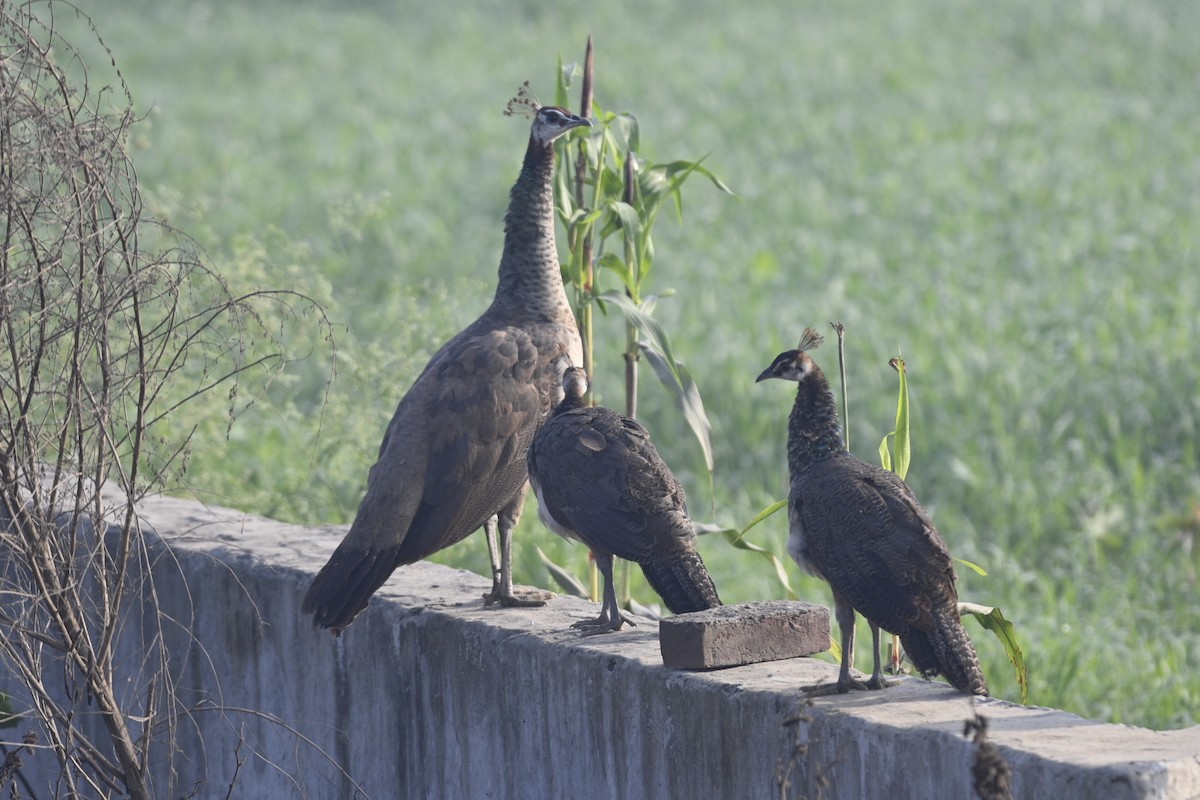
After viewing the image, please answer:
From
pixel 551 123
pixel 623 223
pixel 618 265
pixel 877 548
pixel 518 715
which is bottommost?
pixel 518 715

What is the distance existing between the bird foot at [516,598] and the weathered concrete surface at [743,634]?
3.33 feet

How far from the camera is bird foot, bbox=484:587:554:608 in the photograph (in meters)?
5.30

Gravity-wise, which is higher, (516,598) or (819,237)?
(819,237)

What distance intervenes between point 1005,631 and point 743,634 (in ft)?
2.65

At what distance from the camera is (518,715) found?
481 cm

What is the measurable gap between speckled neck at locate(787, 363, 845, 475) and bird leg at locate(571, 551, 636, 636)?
0.74 meters

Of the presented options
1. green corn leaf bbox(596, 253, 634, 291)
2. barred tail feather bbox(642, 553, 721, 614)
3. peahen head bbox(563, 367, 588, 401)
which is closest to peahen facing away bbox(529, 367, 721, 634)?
barred tail feather bbox(642, 553, 721, 614)

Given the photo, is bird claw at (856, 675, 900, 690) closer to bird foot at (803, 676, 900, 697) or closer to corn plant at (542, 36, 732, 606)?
bird foot at (803, 676, 900, 697)

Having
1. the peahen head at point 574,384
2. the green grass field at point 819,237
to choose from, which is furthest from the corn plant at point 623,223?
the green grass field at point 819,237

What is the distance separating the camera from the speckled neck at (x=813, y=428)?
14.2ft

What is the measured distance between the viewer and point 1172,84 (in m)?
22.5

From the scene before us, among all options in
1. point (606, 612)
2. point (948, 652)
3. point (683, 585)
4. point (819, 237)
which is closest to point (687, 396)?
point (606, 612)

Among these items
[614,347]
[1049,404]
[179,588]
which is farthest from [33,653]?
[614,347]

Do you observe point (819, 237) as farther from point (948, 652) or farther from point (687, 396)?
point (948, 652)
